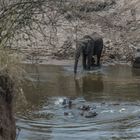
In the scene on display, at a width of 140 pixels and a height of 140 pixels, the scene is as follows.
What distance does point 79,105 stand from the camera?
12.2 meters

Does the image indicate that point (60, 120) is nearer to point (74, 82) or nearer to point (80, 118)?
point (80, 118)

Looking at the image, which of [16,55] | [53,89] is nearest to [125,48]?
[53,89]

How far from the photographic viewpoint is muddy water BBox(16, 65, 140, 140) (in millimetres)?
9805

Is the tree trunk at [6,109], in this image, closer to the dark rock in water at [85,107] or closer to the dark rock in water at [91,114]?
the dark rock in water at [91,114]

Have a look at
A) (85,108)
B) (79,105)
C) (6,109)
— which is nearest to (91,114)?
(85,108)

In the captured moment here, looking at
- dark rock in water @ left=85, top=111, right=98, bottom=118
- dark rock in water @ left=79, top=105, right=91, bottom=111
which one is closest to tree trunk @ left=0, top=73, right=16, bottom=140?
dark rock in water @ left=85, top=111, right=98, bottom=118

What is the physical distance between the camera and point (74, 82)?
15.5m

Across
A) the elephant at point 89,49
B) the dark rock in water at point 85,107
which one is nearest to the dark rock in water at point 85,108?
the dark rock in water at point 85,107

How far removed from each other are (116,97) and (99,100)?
1.77 ft

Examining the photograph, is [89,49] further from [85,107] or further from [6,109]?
[6,109]

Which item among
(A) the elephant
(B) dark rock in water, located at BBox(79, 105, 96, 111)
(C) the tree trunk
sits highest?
(C) the tree trunk

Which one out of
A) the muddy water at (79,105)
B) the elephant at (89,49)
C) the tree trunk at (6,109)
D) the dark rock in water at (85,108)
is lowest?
the muddy water at (79,105)

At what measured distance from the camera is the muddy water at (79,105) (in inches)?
386

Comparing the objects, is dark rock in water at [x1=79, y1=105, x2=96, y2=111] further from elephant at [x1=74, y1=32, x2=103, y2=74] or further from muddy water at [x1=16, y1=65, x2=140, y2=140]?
elephant at [x1=74, y1=32, x2=103, y2=74]
